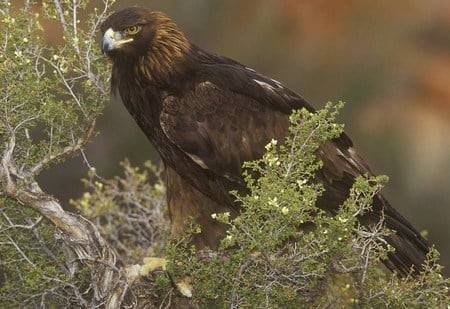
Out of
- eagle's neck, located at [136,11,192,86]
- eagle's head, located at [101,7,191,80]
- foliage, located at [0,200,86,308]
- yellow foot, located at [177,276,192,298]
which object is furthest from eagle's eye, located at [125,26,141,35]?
yellow foot, located at [177,276,192,298]

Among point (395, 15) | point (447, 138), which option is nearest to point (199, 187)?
point (447, 138)

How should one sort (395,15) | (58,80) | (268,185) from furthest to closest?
(395,15) < (58,80) < (268,185)

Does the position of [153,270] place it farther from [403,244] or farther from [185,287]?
[403,244]

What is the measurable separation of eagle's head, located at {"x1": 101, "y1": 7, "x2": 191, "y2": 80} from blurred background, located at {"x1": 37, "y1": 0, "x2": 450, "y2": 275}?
5.61 meters

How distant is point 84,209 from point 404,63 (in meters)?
7.09

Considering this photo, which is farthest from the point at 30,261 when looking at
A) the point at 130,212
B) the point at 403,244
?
the point at 403,244

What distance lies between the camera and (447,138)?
14.1m

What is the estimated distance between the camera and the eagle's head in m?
7.46

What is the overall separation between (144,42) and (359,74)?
7.28 meters

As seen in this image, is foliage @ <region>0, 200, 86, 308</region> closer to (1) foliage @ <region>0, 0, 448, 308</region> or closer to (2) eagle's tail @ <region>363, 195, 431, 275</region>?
(1) foliage @ <region>0, 0, 448, 308</region>

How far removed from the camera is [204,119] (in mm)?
7500

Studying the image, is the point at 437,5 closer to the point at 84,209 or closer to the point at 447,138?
the point at 447,138

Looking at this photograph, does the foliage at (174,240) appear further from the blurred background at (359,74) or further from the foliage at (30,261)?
the blurred background at (359,74)

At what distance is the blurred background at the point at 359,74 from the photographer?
1343 centimetres
